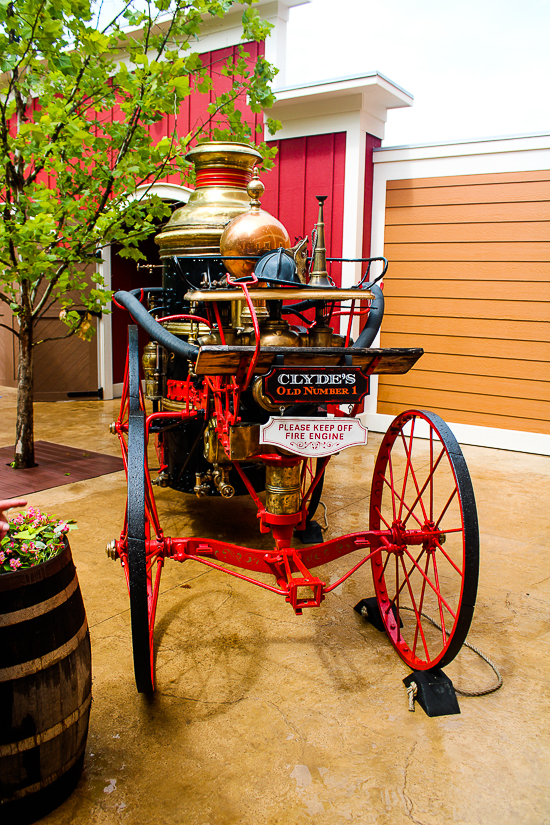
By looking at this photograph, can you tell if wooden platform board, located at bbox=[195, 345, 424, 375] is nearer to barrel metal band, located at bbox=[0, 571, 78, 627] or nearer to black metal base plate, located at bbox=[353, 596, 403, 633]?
barrel metal band, located at bbox=[0, 571, 78, 627]

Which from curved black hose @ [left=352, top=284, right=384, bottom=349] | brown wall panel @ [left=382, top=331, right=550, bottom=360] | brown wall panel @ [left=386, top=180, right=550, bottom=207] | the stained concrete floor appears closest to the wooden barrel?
the stained concrete floor

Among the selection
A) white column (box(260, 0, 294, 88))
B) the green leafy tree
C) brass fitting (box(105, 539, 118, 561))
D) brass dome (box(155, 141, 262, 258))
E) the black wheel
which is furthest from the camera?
white column (box(260, 0, 294, 88))

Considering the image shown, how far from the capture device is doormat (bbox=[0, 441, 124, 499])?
16.5 feet

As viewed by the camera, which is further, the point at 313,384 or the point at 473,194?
the point at 473,194

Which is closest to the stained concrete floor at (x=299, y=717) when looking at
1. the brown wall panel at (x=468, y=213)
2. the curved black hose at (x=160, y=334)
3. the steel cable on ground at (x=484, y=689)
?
the steel cable on ground at (x=484, y=689)

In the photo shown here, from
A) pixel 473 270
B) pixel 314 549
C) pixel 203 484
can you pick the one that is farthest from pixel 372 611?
pixel 473 270

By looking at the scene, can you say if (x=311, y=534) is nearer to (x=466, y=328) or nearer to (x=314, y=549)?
(x=314, y=549)

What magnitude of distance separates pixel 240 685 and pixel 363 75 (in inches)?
238

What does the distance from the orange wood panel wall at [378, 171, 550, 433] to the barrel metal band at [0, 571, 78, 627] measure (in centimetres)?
579

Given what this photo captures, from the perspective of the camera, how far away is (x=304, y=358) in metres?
2.42

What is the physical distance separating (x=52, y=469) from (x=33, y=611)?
13.3 ft

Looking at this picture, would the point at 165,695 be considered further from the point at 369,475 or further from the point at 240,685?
the point at 369,475

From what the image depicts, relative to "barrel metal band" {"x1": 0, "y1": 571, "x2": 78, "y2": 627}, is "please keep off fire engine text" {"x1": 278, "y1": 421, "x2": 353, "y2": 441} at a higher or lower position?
higher

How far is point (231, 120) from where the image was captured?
6.14 meters
